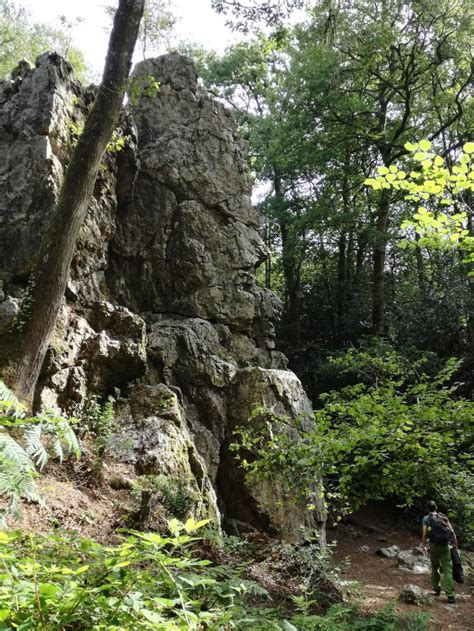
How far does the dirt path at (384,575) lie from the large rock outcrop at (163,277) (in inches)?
68.1

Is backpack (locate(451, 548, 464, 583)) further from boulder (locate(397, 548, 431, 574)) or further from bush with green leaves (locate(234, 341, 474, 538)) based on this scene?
bush with green leaves (locate(234, 341, 474, 538))

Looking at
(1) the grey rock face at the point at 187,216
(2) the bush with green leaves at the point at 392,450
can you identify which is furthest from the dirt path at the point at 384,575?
(1) the grey rock face at the point at 187,216

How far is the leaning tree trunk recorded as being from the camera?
19.1 ft

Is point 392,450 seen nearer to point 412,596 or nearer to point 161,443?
point 161,443

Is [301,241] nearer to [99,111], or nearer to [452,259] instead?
[452,259]

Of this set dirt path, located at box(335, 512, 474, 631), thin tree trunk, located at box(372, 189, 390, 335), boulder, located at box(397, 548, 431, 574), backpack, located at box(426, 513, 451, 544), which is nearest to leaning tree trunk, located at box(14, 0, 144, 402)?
dirt path, located at box(335, 512, 474, 631)

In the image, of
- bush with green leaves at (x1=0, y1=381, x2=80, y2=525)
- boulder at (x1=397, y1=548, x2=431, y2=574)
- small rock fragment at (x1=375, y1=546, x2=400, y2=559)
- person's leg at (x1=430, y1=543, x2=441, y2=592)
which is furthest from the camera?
small rock fragment at (x1=375, y1=546, x2=400, y2=559)

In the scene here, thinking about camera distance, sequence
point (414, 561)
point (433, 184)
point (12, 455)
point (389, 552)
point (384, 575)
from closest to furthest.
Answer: point (12, 455)
point (433, 184)
point (384, 575)
point (414, 561)
point (389, 552)

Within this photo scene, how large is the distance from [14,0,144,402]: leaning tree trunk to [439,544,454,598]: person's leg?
7.41 m

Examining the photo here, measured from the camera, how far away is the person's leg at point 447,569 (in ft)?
25.7

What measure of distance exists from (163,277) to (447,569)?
28.6 ft

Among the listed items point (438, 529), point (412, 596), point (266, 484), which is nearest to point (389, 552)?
point (412, 596)

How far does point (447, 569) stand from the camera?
25.8 ft

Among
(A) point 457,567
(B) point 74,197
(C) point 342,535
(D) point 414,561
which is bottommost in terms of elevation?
(D) point 414,561
